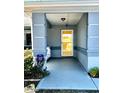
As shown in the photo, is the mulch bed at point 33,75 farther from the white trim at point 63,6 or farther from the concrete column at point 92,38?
the white trim at point 63,6

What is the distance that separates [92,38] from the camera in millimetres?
8258

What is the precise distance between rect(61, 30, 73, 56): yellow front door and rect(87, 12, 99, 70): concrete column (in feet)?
20.1

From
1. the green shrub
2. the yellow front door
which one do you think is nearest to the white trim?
the green shrub

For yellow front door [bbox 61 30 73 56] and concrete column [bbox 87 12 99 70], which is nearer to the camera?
concrete column [bbox 87 12 99 70]

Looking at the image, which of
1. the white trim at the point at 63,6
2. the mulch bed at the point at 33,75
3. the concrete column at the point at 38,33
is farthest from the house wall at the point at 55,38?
the mulch bed at the point at 33,75

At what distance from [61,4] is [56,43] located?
23.4ft

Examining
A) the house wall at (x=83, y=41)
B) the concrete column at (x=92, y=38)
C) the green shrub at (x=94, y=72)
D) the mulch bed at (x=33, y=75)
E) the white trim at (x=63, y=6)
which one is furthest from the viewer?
the house wall at (x=83, y=41)

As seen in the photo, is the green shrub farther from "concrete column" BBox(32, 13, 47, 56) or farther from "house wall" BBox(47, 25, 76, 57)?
"house wall" BBox(47, 25, 76, 57)

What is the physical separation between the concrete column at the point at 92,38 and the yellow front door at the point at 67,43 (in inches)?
241

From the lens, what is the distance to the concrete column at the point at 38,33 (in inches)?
333

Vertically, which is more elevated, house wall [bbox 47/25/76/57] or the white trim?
the white trim

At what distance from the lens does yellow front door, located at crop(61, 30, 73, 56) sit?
14.3m
